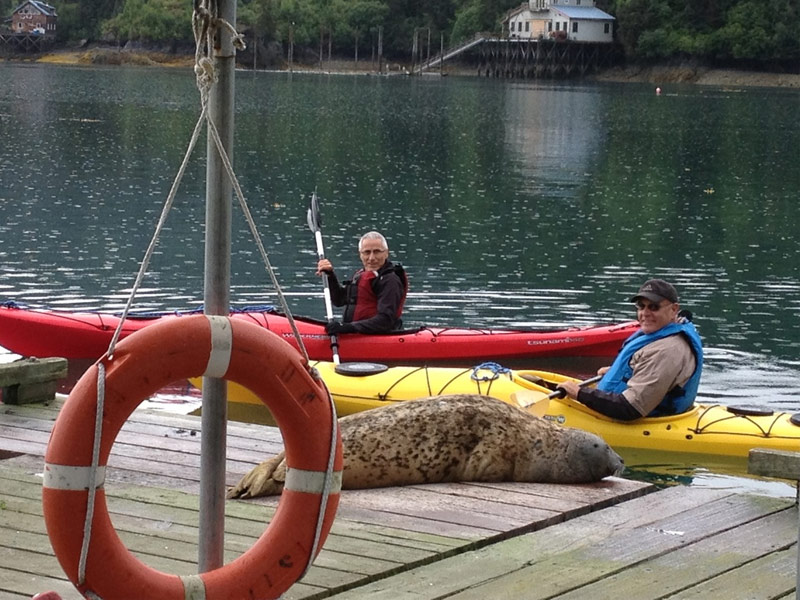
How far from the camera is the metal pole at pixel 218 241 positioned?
3830 mm

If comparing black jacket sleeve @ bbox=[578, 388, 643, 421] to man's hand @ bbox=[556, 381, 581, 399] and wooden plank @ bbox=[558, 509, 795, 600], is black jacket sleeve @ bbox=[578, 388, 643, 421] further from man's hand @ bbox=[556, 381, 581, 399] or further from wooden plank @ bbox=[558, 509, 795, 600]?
wooden plank @ bbox=[558, 509, 795, 600]

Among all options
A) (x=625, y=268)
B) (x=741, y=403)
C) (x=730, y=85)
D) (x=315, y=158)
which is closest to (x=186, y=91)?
(x=315, y=158)

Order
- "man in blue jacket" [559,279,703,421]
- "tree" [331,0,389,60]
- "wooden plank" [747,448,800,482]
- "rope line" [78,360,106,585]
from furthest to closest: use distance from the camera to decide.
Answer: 1. "tree" [331,0,389,60]
2. "man in blue jacket" [559,279,703,421]
3. "wooden plank" [747,448,800,482]
4. "rope line" [78,360,106,585]

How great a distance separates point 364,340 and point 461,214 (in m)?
12.0

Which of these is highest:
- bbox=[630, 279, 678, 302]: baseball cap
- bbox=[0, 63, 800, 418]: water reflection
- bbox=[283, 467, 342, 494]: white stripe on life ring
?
bbox=[283, 467, 342, 494]: white stripe on life ring

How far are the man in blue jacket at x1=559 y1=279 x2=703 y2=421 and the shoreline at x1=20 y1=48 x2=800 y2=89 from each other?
8405 cm

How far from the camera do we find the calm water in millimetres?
15289

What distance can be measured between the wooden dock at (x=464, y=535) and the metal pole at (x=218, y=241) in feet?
2.49

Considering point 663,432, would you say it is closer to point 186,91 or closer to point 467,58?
point 186,91

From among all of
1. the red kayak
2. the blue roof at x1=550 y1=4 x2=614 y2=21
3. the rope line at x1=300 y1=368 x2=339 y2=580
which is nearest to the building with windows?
the blue roof at x1=550 y1=4 x2=614 y2=21

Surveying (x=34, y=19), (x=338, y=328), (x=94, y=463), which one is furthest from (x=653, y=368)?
(x=34, y=19)

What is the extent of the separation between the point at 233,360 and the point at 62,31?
12601 cm

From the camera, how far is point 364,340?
1128 cm

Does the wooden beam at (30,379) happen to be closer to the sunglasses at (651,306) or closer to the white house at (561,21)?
the sunglasses at (651,306)
